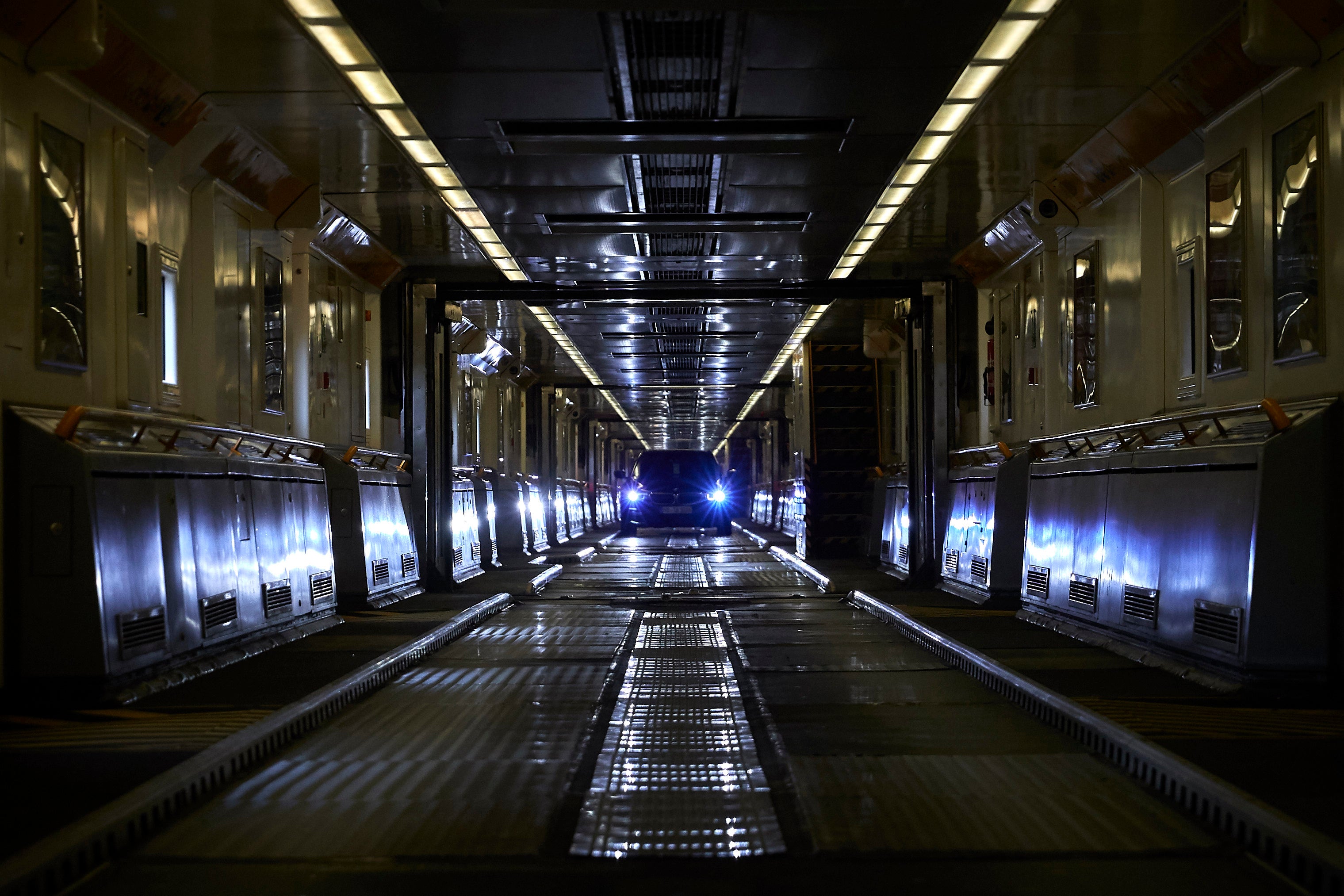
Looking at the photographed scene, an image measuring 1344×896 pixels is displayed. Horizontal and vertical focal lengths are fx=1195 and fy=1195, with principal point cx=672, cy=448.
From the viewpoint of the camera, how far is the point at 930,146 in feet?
31.4

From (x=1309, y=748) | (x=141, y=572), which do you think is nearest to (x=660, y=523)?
(x=141, y=572)

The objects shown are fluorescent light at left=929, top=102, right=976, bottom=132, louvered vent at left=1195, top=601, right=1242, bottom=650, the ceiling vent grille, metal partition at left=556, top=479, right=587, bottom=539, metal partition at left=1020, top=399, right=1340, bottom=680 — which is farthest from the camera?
metal partition at left=556, top=479, right=587, bottom=539

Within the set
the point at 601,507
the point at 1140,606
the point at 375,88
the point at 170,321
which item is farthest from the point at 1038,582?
the point at 601,507

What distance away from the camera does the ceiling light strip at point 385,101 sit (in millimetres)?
6805

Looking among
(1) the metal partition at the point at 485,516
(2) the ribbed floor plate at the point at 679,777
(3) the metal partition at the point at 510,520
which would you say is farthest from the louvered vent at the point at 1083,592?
(3) the metal partition at the point at 510,520

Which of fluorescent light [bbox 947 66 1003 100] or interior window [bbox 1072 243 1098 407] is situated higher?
fluorescent light [bbox 947 66 1003 100]

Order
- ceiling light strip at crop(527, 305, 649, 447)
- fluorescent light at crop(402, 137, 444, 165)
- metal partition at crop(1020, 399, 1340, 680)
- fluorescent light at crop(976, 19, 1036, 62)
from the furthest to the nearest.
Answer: ceiling light strip at crop(527, 305, 649, 447), fluorescent light at crop(402, 137, 444, 165), fluorescent light at crop(976, 19, 1036, 62), metal partition at crop(1020, 399, 1340, 680)

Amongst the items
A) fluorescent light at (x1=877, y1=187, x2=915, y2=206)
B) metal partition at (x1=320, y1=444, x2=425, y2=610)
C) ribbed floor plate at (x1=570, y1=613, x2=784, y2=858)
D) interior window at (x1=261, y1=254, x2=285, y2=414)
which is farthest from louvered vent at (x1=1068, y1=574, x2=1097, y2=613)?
interior window at (x1=261, y1=254, x2=285, y2=414)

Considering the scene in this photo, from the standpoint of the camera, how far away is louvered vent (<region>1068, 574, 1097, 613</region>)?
8945 millimetres

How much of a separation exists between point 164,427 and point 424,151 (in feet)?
10.0

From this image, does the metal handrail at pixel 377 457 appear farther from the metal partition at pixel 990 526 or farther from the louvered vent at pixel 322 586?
the metal partition at pixel 990 526

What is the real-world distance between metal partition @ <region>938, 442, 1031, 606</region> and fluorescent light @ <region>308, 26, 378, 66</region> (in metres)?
7.13

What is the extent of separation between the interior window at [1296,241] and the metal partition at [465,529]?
32.3ft

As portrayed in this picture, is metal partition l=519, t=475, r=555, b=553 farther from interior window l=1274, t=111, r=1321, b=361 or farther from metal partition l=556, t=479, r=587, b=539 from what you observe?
interior window l=1274, t=111, r=1321, b=361
